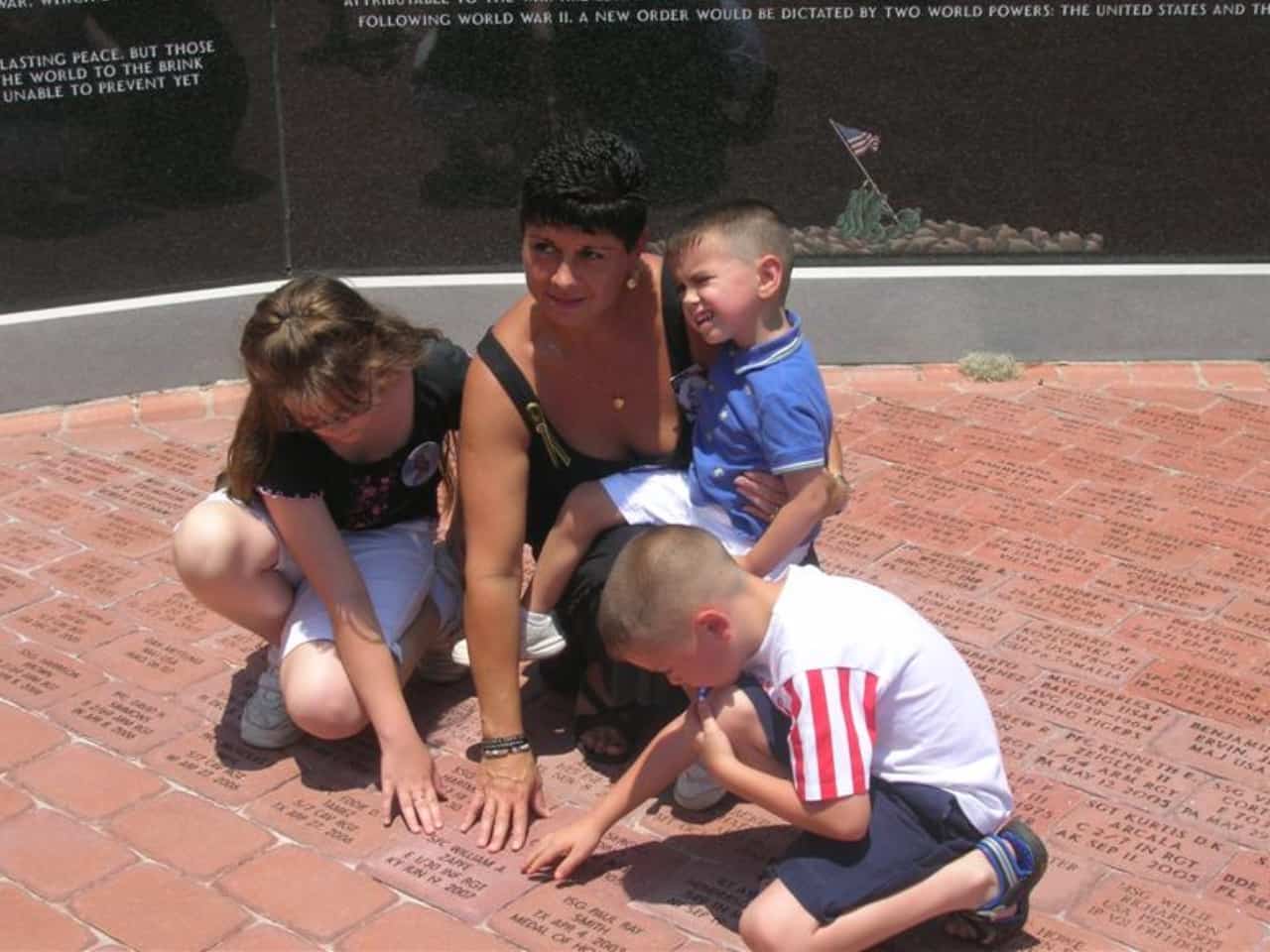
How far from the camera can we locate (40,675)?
406 cm

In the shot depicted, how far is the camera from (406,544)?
390cm

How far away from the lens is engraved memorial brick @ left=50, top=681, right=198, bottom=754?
381 cm

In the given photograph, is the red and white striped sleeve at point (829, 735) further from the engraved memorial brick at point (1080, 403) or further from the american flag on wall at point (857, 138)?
the american flag on wall at point (857, 138)

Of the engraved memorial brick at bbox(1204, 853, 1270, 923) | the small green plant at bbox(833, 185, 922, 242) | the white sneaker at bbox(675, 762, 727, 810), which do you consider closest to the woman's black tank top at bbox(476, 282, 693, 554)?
the white sneaker at bbox(675, 762, 727, 810)

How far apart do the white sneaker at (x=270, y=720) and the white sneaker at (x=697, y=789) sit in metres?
0.85

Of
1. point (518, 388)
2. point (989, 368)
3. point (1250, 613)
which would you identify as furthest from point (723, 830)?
point (989, 368)

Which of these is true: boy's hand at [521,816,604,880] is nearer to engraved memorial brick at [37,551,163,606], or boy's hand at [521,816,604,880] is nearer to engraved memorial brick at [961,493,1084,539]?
engraved memorial brick at [37,551,163,606]

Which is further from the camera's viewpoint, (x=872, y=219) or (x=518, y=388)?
(x=872, y=219)

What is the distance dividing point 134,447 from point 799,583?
9.50 ft

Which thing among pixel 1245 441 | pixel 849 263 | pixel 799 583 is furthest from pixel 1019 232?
pixel 799 583

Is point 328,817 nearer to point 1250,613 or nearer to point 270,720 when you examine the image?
point 270,720

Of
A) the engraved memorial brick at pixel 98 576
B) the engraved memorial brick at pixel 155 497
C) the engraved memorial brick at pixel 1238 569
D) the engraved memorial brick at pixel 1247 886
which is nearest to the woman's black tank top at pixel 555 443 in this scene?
the engraved memorial brick at pixel 98 576

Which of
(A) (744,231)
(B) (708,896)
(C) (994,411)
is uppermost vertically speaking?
(A) (744,231)

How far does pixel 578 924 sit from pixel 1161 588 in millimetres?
1978
